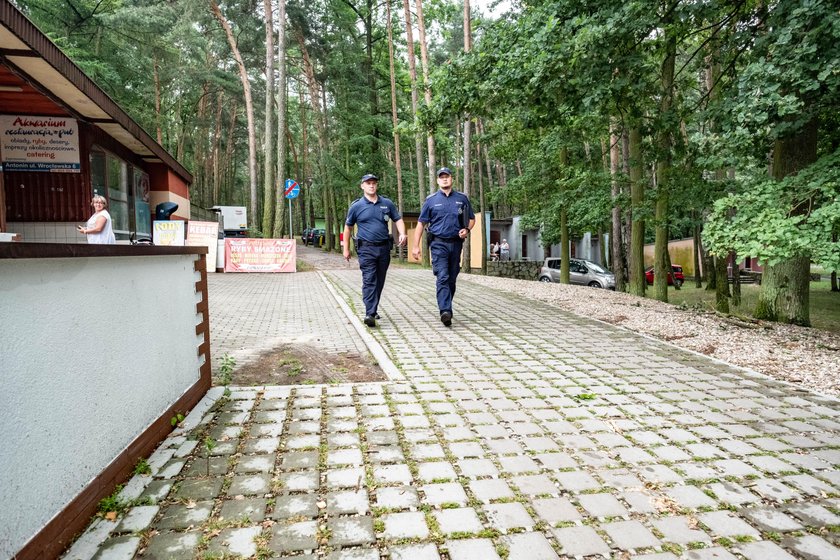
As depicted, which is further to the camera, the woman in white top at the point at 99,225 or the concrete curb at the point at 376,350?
the woman in white top at the point at 99,225

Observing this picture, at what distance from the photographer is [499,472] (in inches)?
110

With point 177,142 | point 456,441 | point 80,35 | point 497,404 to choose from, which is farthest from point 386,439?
point 177,142

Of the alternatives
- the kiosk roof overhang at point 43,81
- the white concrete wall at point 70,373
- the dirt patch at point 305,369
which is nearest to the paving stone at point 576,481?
the dirt patch at point 305,369

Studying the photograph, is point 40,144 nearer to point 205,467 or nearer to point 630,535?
point 205,467

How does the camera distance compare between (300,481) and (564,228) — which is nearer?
(300,481)

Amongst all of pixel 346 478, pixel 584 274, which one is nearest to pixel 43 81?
pixel 346 478

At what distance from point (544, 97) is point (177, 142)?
34.2 meters

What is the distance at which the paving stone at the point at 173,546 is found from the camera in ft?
6.78

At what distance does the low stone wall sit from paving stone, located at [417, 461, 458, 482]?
27.1 metres

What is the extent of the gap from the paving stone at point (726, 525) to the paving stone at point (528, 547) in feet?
2.52

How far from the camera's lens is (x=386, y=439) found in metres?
3.21

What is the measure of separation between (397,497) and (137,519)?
119cm

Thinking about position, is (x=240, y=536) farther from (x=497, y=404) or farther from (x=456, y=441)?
(x=497, y=404)

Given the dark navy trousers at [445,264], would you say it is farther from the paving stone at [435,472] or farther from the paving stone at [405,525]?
the paving stone at [405,525]
